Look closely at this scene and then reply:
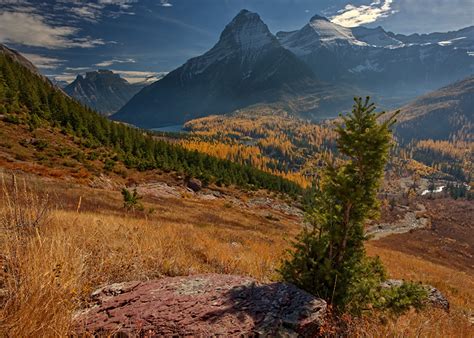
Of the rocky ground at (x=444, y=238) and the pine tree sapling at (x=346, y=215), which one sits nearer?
the pine tree sapling at (x=346, y=215)

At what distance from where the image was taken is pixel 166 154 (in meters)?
86.4

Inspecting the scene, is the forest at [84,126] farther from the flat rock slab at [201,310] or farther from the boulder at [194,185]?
the flat rock slab at [201,310]

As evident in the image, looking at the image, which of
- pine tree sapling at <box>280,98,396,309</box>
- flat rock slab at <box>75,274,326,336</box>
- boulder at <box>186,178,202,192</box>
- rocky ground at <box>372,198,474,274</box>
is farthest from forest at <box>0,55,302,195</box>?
pine tree sapling at <box>280,98,396,309</box>

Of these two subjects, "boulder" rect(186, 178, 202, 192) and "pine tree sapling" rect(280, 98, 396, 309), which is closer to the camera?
"pine tree sapling" rect(280, 98, 396, 309)

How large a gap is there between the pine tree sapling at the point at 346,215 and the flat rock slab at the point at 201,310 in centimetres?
94

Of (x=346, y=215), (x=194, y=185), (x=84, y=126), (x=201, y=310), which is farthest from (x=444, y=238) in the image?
(x=201, y=310)

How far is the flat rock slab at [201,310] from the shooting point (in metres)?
3.84

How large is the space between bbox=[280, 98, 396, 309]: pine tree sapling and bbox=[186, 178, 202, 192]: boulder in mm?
61382

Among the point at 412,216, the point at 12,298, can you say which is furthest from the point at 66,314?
the point at 412,216

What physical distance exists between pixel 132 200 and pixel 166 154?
2487 inches

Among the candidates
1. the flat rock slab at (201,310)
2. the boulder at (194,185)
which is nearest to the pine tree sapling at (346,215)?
the flat rock slab at (201,310)

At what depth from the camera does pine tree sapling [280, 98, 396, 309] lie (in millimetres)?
5586

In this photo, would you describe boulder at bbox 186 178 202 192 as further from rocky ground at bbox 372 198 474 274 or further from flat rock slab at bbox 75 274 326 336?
flat rock slab at bbox 75 274 326 336

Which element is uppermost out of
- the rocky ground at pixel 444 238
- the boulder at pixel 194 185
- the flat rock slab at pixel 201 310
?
the flat rock slab at pixel 201 310
